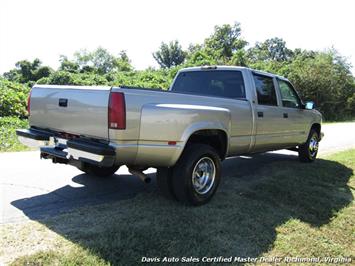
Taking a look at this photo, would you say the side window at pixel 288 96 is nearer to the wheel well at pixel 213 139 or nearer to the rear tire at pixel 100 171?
the wheel well at pixel 213 139

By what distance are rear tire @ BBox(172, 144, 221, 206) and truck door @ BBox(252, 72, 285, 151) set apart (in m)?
1.36

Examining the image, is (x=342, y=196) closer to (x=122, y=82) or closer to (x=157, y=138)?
(x=157, y=138)

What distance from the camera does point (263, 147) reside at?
605 cm

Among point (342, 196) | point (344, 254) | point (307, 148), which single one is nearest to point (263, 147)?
point (342, 196)

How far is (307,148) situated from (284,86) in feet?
5.52

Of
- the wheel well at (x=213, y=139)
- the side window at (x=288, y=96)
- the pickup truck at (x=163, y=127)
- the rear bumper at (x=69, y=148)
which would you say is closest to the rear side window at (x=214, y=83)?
the pickup truck at (x=163, y=127)

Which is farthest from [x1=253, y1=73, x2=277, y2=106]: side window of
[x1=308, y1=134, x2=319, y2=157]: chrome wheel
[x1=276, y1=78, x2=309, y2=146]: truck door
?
[x1=308, y1=134, x2=319, y2=157]: chrome wheel

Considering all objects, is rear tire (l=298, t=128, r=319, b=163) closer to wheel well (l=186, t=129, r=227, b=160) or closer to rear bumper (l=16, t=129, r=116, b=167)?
wheel well (l=186, t=129, r=227, b=160)

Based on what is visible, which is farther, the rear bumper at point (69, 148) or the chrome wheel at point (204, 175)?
the chrome wheel at point (204, 175)

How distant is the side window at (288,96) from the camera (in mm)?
6686

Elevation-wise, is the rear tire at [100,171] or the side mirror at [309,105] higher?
the side mirror at [309,105]

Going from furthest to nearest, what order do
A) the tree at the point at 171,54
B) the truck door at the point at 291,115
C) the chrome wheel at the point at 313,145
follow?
1. the tree at the point at 171,54
2. the chrome wheel at the point at 313,145
3. the truck door at the point at 291,115

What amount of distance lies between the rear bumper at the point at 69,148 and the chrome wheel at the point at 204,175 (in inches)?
50.3

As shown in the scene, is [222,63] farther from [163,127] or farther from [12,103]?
[163,127]
